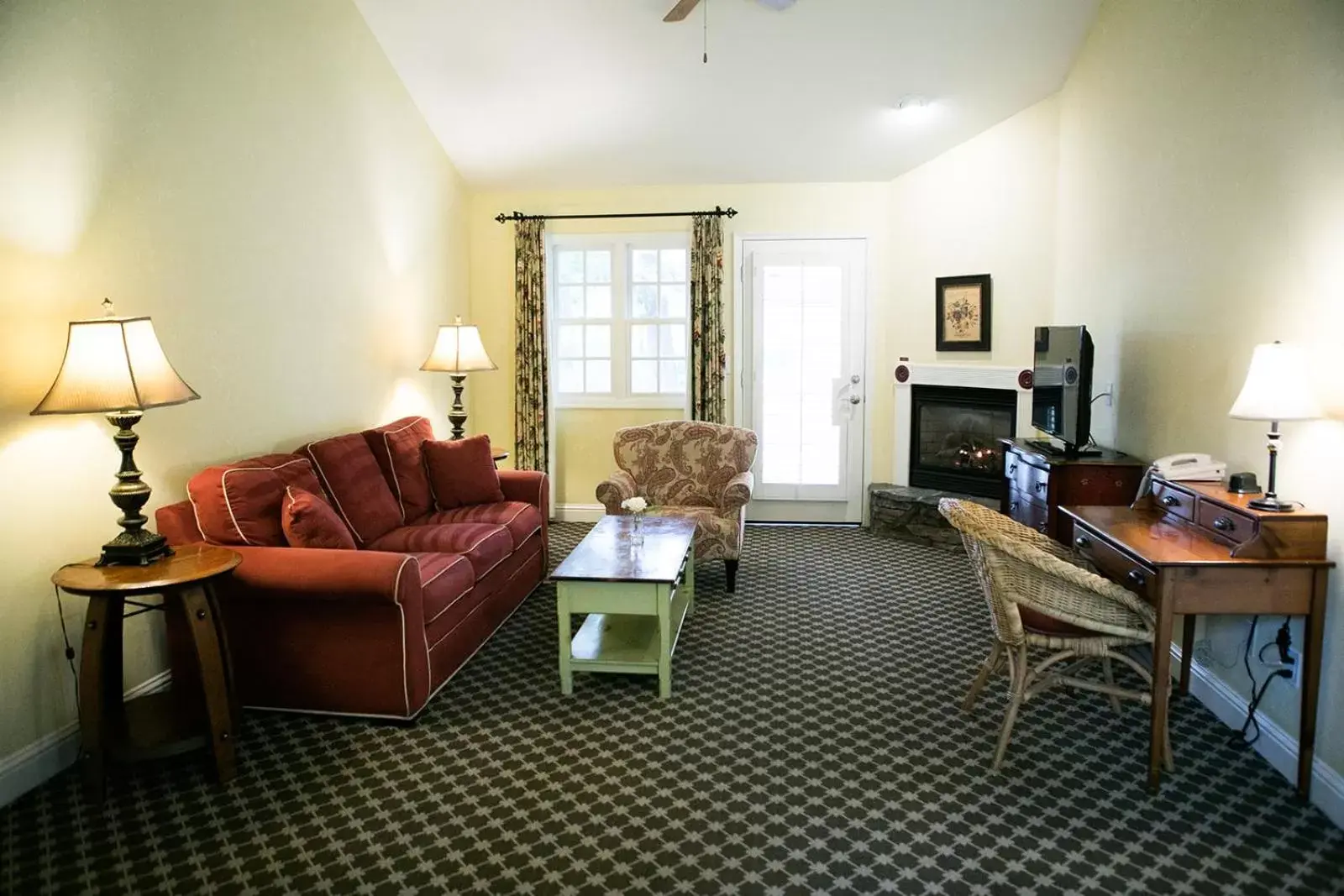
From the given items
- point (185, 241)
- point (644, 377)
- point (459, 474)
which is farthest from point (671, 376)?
point (185, 241)

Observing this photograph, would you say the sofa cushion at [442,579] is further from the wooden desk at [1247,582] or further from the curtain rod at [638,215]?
the curtain rod at [638,215]

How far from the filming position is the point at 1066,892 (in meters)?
2.26

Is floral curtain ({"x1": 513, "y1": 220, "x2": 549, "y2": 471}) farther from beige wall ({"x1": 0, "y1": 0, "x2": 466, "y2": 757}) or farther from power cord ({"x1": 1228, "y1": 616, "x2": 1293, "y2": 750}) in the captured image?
power cord ({"x1": 1228, "y1": 616, "x2": 1293, "y2": 750})

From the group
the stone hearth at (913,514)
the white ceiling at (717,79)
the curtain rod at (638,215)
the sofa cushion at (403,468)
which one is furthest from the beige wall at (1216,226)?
the sofa cushion at (403,468)

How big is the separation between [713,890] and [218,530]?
221 centimetres

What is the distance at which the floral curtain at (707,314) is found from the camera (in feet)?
20.9

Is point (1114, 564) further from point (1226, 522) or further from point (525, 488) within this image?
point (525, 488)

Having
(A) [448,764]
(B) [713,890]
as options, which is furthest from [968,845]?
(A) [448,764]

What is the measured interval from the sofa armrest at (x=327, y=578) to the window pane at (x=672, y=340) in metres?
3.75

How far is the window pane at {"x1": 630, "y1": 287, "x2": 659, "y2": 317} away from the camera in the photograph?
21.7 ft

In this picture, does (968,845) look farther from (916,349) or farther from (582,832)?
(916,349)

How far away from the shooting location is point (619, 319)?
21.7 ft

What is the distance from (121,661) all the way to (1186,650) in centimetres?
388

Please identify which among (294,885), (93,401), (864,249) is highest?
(864,249)
